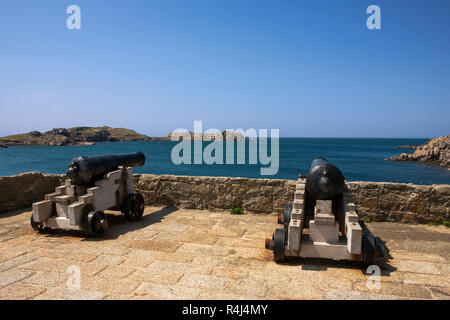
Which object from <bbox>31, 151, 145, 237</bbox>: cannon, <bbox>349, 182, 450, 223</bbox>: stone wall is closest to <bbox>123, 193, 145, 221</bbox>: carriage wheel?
<bbox>31, 151, 145, 237</bbox>: cannon

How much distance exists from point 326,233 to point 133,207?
3418mm

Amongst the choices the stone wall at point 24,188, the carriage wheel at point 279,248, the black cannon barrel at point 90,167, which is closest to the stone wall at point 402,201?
the carriage wheel at point 279,248

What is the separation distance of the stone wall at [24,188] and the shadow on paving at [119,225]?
1746 millimetres

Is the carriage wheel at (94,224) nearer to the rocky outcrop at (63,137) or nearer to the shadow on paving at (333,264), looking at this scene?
the shadow on paving at (333,264)

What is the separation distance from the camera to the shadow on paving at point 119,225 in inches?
197

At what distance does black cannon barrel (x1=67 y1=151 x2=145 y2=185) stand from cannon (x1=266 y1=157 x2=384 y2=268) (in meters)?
2.94

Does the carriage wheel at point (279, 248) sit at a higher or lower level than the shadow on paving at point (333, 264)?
higher

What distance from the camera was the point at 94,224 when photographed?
488cm

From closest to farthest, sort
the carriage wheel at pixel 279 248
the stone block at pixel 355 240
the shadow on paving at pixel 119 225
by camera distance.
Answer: the stone block at pixel 355 240 → the carriage wheel at pixel 279 248 → the shadow on paving at pixel 119 225

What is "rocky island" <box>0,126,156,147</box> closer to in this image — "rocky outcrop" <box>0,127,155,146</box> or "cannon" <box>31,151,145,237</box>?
"rocky outcrop" <box>0,127,155,146</box>

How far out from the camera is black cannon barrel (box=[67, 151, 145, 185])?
5062 mm

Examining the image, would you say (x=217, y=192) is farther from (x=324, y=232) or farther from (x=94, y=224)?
(x=324, y=232)
